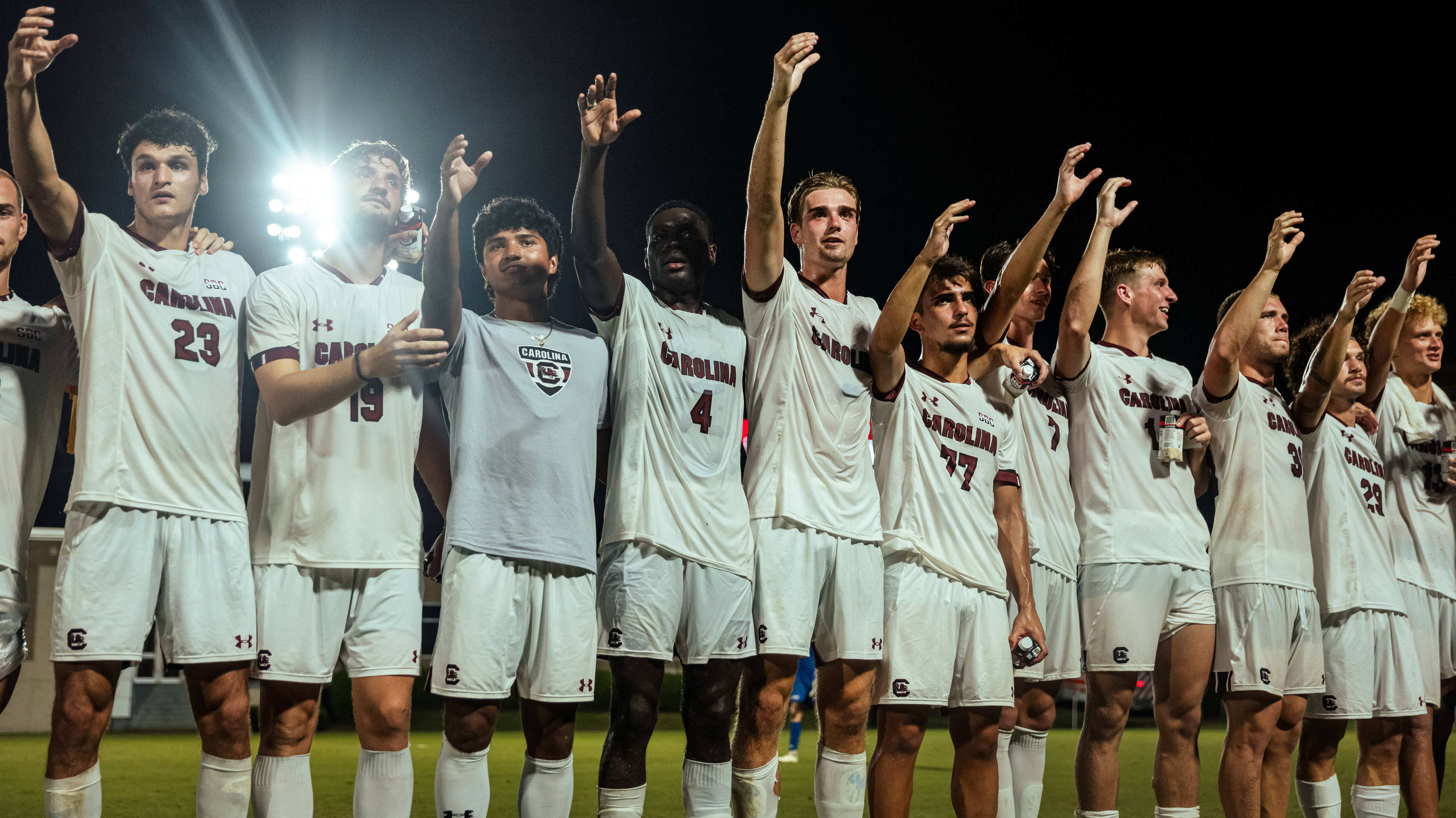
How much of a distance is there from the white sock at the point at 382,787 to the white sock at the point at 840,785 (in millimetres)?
1821

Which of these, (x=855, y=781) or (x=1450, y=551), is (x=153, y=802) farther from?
(x=1450, y=551)

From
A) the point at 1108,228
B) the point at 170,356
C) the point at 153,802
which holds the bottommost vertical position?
the point at 153,802

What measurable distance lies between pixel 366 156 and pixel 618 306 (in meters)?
1.29

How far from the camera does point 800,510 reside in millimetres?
5191

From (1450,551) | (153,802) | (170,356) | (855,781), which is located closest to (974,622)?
(855,781)

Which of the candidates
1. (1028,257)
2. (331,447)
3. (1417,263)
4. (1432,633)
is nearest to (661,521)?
(331,447)

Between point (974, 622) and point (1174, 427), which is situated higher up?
point (1174, 427)

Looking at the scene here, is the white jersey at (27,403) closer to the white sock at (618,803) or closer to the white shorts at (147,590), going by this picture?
the white shorts at (147,590)

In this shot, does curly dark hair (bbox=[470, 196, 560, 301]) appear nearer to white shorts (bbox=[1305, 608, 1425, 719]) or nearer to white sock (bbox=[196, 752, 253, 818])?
white sock (bbox=[196, 752, 253, 818])

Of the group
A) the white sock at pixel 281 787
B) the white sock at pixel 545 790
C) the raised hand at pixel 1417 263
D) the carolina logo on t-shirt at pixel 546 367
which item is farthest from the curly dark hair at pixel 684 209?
the raised hand at pixel 1417 263

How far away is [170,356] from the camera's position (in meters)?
4.54

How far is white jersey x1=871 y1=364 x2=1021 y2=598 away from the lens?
561 centimetres

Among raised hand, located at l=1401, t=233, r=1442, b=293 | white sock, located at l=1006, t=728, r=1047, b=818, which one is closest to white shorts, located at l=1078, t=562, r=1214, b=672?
white sock, located at l=1006, t=728, r=1047, b=818

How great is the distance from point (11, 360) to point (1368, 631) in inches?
296
